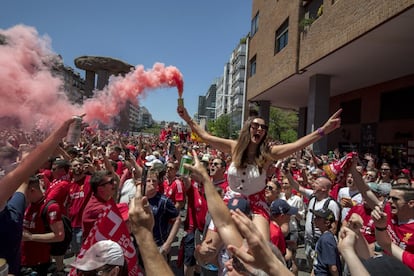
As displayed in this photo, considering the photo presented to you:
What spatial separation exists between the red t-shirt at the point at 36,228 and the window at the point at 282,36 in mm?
16972

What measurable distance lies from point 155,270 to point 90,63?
8.78 metres

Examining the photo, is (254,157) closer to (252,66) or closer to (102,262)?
(102,262)

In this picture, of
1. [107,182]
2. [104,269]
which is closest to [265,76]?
[107,182]

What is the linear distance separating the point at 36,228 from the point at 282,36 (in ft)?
60.8

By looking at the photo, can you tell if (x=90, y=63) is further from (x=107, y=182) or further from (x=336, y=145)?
(x=336, y=145)

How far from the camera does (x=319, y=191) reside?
511 centimetres

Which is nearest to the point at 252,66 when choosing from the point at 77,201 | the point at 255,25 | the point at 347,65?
the point at 255,25

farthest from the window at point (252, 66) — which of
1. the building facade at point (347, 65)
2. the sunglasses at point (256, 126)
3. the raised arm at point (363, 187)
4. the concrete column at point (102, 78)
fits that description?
the sunglasses at point (256, 126)

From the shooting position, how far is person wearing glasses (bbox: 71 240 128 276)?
2.30 metres

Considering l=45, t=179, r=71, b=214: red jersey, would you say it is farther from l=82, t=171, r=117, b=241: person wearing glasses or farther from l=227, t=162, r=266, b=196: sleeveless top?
l=227, t=162, r=266, b=196: sleeveless top

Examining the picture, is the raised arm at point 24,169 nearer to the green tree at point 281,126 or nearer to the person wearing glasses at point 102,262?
the person wearing glasses at point 102,262

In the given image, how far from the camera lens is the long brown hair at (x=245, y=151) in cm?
344

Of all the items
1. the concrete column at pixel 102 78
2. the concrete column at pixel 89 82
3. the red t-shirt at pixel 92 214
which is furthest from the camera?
the concrete column at pixel 102 78

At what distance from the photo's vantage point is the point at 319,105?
16.0 metres
